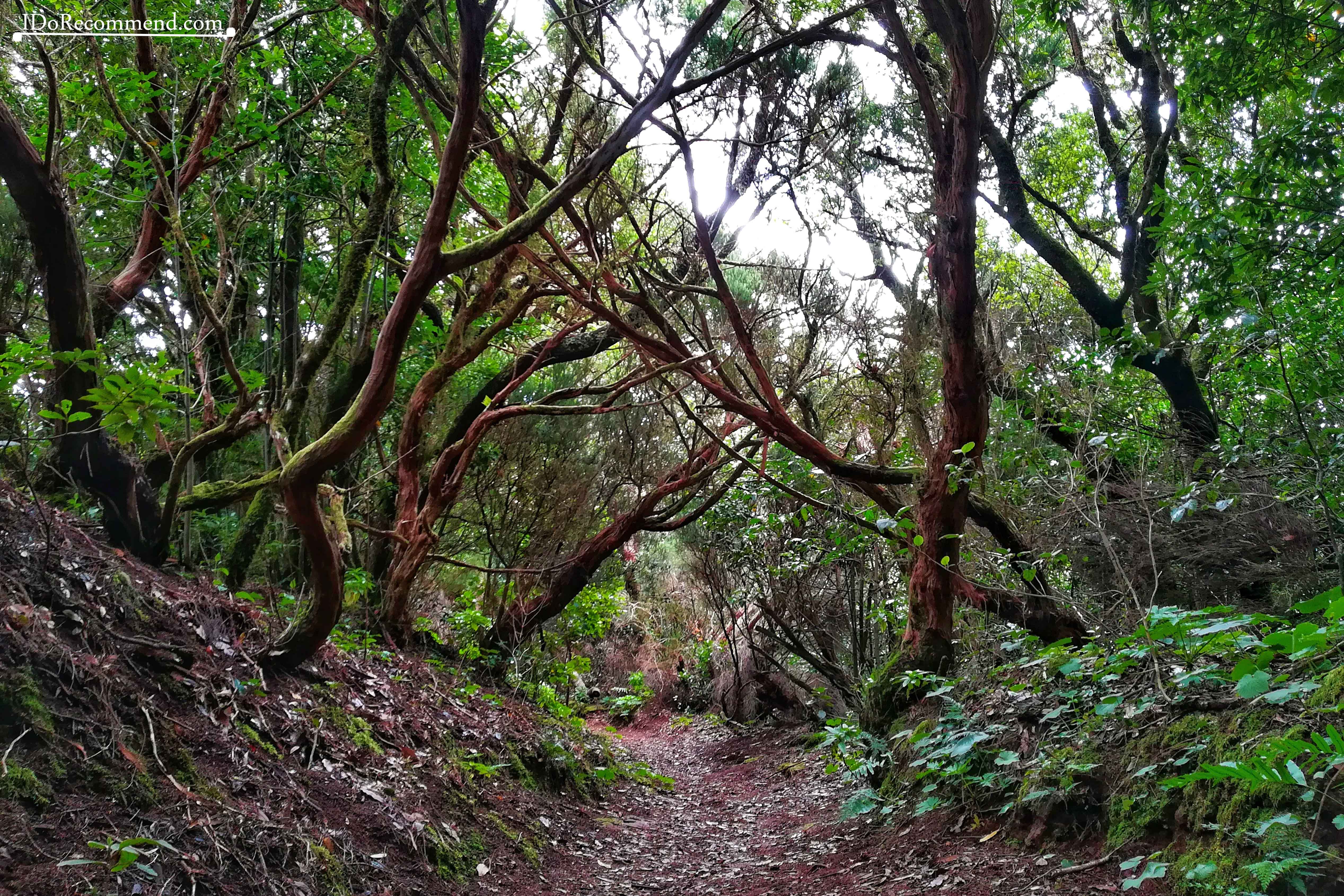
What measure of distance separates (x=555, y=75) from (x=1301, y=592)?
7387 millimetres

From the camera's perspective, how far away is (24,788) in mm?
2441

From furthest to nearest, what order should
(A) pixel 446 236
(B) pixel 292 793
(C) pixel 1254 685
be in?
(A) pixel 446 236 → (B) pixel 292 793 → (C) pixel 1254 685

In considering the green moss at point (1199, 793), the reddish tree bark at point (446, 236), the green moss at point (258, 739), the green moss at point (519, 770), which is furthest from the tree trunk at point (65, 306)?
the green moss at point (1199, 793)

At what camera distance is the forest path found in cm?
358

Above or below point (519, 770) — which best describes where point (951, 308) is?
above

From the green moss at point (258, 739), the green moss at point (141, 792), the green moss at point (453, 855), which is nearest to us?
the green moss at point (141, 792)

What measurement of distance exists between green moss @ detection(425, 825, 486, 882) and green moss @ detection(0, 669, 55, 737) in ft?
7.02

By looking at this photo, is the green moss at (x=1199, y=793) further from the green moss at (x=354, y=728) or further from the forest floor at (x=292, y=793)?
the green moss at (x=354, y=728)

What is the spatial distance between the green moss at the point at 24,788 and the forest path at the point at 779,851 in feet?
8.59

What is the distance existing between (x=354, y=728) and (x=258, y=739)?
3.62ft

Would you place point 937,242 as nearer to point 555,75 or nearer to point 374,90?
point 555,75

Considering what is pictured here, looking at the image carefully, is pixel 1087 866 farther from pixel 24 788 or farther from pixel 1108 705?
pixel 24 788

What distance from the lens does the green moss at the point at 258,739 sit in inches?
147

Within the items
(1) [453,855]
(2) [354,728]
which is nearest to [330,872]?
(1) [453,855]
